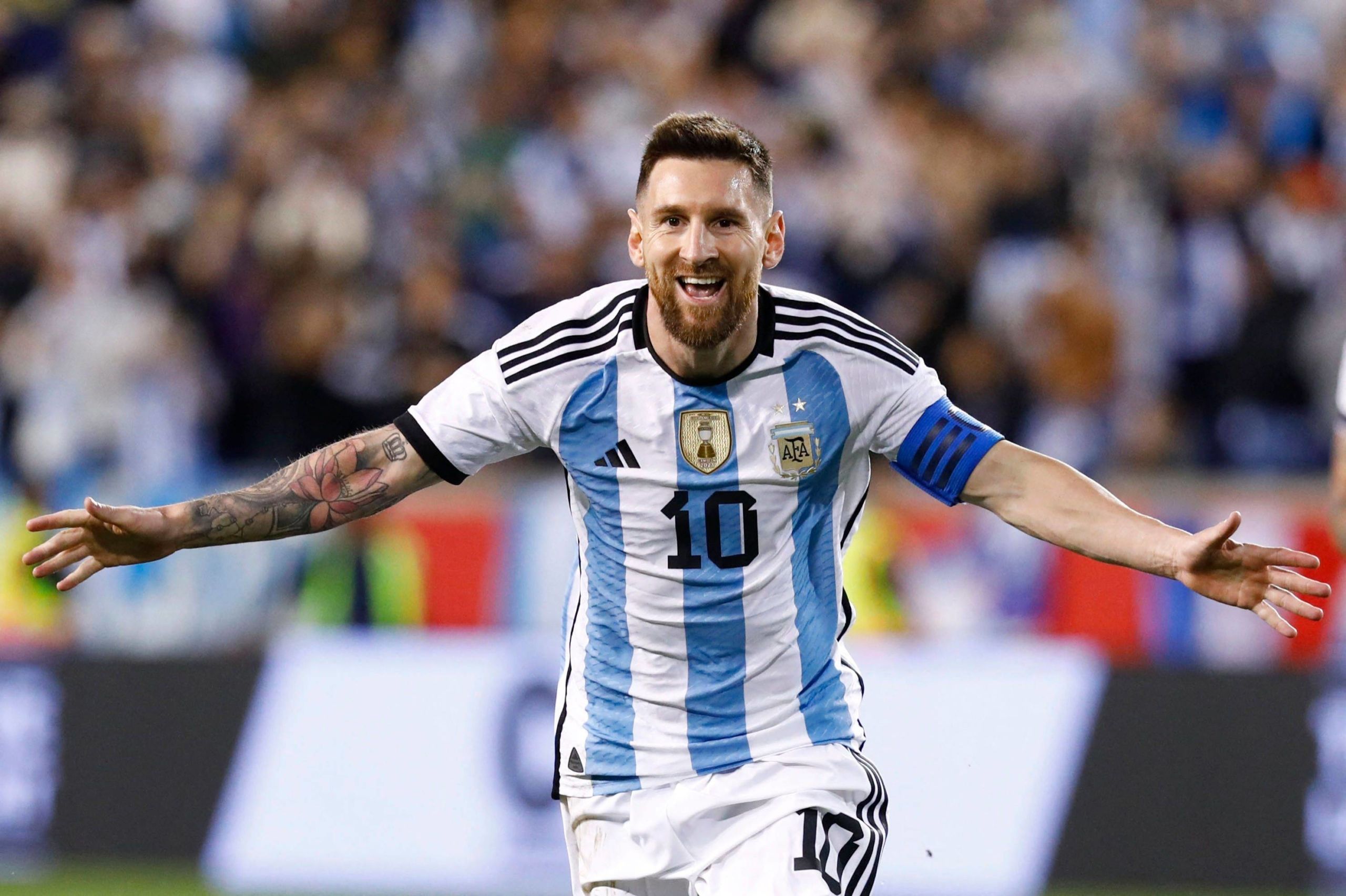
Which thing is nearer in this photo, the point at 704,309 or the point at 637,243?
the point at 704,309

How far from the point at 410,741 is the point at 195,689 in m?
1.19

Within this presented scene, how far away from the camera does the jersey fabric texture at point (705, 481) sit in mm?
4918

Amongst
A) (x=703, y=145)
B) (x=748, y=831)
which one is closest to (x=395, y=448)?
(x=703, y=145)

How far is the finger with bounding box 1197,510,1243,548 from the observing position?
14.5ft

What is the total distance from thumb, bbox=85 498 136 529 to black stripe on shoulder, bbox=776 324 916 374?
1.66m

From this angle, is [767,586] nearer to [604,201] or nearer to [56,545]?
[56,545]

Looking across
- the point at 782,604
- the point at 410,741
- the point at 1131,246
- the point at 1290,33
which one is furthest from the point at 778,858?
the point at 1290,33

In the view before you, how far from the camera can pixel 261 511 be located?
16.2 ft

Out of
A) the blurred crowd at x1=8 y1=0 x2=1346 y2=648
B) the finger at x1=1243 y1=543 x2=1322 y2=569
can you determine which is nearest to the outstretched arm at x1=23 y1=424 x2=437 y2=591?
the finger at x1=1243 y1=543 x2=1322 y2=569

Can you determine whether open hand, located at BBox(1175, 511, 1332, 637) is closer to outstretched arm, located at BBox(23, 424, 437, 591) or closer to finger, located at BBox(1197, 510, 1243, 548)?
finger, located at BBox(1197, 510, 1243, 548)

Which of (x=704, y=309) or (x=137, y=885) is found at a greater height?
(x=704, y=309)

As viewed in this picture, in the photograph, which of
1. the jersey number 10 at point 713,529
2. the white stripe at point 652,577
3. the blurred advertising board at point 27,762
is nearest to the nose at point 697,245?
the white stripe at point 652,577

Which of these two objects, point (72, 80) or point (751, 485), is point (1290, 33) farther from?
point (751, 485)

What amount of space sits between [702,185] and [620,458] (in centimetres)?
72
